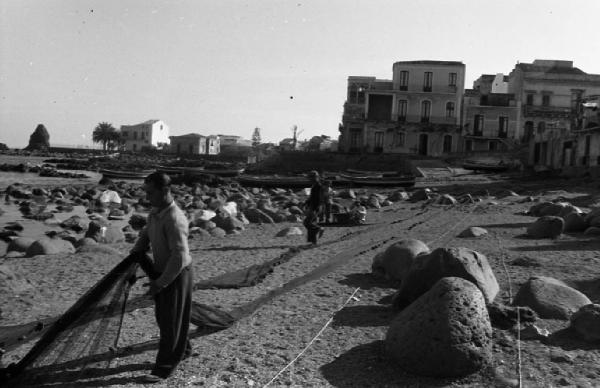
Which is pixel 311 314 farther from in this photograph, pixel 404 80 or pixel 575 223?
pixel 404 80

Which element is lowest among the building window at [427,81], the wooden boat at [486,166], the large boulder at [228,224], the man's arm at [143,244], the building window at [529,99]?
the large boulder at [228,224]

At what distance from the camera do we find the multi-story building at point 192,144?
11369cm

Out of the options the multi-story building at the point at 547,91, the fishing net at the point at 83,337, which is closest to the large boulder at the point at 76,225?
the fishing net at the point at 83,337

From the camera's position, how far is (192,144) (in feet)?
374

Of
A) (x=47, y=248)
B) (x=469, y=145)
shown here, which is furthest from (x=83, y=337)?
(x=469, y=145)

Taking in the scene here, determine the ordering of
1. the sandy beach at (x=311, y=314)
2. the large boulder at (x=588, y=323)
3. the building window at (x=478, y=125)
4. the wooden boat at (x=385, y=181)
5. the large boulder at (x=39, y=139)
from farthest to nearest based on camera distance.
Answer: the large boulder at (x=39, y=139), the building window at (x=478, y=125), the wooden boat at (x=385, y=181), the large boulder at (x=588, y=323), the sandy beach at (x=311, y=314)

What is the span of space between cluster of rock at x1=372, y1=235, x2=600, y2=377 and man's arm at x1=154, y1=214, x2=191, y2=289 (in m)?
2.03

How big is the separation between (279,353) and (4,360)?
97.0 inches

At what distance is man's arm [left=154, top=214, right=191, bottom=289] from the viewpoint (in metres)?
5.03

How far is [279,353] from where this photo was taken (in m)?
6.04

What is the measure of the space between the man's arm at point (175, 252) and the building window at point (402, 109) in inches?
2423

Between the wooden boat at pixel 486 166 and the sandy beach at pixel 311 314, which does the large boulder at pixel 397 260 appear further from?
the wooden boat at pixel 486 166

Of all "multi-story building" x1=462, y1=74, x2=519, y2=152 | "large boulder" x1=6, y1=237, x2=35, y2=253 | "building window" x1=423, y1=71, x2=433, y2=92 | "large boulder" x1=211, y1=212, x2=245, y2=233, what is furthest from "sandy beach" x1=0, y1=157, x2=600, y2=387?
"multi-story building" x1=462, y1=74, x2=519, y2=152

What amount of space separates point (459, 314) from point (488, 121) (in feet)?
211
